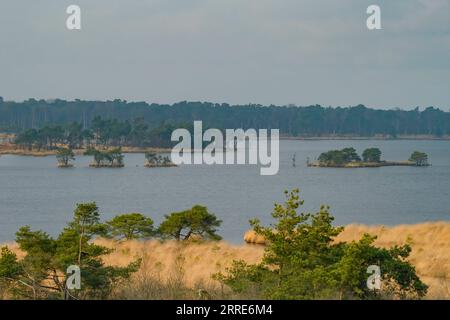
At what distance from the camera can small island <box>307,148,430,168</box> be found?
109425 mm

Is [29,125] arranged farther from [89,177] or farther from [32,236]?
[32,236]

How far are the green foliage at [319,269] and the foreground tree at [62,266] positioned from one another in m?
1.79

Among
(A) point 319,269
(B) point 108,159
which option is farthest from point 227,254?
(B) point 108,159

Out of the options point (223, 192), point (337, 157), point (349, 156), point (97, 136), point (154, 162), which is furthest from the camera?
point (97, 136)

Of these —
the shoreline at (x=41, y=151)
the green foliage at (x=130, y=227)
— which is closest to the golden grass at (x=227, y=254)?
the green foliage at (x=130, y=227)

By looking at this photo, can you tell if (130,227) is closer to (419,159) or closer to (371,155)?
(371,155)

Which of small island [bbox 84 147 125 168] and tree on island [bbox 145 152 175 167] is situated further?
tree on island [bbox 145 152 175 167]

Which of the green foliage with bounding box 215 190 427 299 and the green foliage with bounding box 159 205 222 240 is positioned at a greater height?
the green foliage with bounding box 215 190 427 299

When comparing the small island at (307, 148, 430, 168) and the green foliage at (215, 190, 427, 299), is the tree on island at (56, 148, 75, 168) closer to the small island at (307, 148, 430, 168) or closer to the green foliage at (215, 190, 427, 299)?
the small island at (307, 148, 430, 168)

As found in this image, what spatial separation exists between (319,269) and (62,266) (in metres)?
4.52

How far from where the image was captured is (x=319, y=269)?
9000 millimetres

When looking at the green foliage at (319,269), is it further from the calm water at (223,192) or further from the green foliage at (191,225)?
the calm water at (223,192)

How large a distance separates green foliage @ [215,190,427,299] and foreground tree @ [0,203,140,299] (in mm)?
1790

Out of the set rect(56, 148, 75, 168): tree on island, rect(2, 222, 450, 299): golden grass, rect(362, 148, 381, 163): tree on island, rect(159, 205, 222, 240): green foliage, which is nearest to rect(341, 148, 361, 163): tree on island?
rect(362, 148, 381, 163): tree on island
